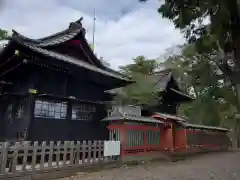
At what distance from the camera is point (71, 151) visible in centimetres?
945

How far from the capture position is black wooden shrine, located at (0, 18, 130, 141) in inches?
436

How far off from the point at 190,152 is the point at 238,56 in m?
16.1

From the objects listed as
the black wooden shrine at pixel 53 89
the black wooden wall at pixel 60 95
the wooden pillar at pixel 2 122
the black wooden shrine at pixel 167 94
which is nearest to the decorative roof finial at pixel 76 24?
the black wooden shrine at pixel 53 89

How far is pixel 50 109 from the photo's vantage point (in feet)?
39.2

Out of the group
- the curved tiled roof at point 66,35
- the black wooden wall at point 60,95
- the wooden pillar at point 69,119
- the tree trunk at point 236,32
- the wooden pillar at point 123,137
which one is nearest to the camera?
the tree trunk at point 236,32

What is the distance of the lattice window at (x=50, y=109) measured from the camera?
11435mm

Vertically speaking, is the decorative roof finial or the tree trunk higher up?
the decorative roof finial

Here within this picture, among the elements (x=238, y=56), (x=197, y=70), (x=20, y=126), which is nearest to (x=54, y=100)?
(x=20, y=126)

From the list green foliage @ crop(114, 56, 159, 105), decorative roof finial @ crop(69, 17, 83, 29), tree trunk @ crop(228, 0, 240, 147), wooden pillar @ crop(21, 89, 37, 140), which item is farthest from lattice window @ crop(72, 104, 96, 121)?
tree trunk @ crop(228, 0, 240, 147)

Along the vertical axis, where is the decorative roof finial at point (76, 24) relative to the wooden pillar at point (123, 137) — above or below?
above

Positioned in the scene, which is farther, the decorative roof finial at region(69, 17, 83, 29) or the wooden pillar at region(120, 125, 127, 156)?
the decorative roof finial at region(69, 17, 83, 29)

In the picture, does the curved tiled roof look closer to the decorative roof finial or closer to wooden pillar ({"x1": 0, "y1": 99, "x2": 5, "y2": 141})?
the decorative roof finial

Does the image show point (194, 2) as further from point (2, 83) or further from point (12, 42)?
point (2, 83)

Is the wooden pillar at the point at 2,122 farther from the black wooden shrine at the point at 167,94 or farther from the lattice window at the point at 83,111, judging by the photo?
the black wooden shrine at the point at 167,94
